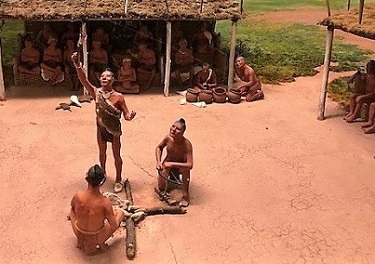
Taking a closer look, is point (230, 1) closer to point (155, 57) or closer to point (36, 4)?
point (155, 57)

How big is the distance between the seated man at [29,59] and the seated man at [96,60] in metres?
1.20

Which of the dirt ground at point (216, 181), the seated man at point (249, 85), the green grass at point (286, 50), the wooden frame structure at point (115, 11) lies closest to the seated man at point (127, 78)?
the dirt ground at point (216, 181)

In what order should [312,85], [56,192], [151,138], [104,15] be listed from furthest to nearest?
[312,85]
[104,15]
[151,138]
[56,192]

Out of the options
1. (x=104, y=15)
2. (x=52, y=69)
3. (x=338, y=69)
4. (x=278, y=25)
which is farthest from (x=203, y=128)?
(x=278, y=25)

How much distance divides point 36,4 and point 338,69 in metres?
7.83

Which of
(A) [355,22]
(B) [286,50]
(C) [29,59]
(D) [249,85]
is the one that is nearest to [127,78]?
(C) [29,59]

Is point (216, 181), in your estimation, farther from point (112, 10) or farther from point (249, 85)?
point (112, 10)

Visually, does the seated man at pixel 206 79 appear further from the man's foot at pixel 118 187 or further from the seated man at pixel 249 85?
the man's foot at pixel 118 187

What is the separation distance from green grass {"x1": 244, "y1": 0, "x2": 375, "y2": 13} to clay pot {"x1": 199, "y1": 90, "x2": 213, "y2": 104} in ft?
38.1

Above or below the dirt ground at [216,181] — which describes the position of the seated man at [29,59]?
above

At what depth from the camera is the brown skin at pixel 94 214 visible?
20.4 ft

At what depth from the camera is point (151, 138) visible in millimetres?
10188

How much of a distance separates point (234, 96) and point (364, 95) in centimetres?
270

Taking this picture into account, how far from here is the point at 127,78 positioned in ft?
41.1
